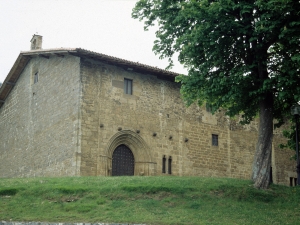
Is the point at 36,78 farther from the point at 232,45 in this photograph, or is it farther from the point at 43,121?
the point at 232,45

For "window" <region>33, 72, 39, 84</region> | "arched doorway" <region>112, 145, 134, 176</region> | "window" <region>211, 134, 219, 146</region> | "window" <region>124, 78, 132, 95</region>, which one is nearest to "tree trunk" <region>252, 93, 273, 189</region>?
"arched doorway" <region>112, 145, 134, 176</region>

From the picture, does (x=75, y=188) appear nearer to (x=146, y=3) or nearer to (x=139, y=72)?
(x=146, y=3)

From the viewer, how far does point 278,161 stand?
1300 inches

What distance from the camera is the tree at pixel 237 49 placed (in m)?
17.4

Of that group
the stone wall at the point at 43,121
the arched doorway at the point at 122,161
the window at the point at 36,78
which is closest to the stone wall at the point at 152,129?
the arched doorway at the point at 122,161

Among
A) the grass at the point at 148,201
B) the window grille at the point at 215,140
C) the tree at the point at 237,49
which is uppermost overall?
the tree at the point at 237,49

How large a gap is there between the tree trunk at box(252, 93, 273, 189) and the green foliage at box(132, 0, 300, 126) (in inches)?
21.1

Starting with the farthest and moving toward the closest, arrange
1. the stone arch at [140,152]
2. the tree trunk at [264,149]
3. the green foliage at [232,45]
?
1. the stone arch at [140,152]
2. the tree trunk at [264,149]
3. the green foliage at [232,45]

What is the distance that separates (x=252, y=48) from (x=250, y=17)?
1137 millimetres

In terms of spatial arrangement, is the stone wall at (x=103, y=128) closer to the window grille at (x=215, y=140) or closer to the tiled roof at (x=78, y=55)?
the window grille at (x=215, y=140)

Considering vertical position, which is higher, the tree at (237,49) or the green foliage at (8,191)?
the tree at (237,49)

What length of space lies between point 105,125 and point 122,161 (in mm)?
2324

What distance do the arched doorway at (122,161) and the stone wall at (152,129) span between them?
32cm

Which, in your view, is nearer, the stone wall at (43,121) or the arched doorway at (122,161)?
the stone wall at (43,121)
